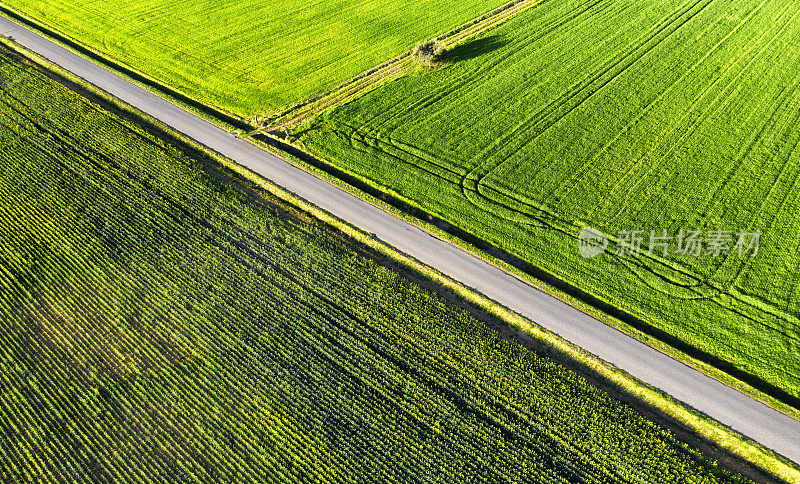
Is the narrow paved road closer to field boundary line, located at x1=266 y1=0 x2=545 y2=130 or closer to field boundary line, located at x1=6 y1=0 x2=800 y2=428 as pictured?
field boundary line, located at x1=6 y1=0 x2=800 y2=428

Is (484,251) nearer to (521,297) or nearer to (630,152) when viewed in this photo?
(521,297)

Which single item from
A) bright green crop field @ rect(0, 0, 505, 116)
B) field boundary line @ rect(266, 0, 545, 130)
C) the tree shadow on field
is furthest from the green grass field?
→ the tree shadow on field

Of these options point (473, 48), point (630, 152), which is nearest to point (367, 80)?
point (473, 48)

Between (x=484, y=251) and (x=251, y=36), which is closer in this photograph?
(x=484, y=251)

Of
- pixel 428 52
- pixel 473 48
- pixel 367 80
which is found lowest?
pixel 367 80

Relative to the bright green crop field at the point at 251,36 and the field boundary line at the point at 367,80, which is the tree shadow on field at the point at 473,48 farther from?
the bright green crop field at the point at 251,36

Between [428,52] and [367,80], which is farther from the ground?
[428,52]
